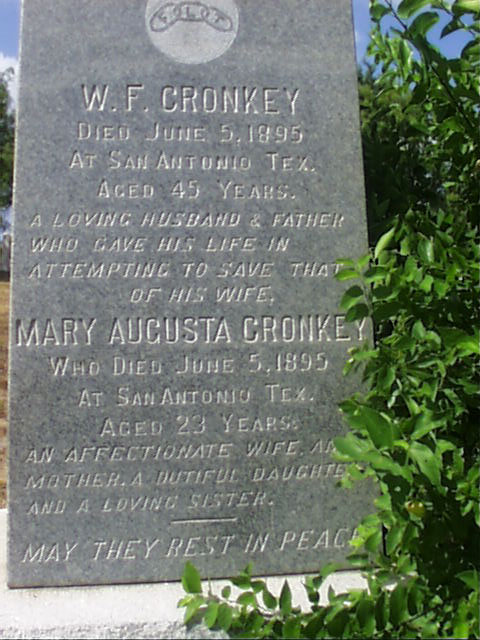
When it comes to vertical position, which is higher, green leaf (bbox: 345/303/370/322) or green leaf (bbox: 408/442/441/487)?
green leaf (bbox: 345/303/370/322)

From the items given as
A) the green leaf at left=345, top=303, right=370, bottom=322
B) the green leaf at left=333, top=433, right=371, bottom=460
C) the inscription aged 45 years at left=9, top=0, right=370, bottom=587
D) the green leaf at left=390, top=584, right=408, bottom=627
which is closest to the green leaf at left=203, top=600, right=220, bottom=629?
the inscription aged 45 years at left=9, top=0, right=370, bottom=587

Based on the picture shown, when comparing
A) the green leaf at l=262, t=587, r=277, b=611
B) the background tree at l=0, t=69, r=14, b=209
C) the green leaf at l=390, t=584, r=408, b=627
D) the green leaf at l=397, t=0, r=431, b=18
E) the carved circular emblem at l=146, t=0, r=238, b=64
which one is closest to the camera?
the green leaf at l=390, t=584, r=408, b=627

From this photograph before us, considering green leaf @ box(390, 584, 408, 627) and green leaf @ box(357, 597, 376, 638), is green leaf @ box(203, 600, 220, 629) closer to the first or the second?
green leaf @ box(357, 597, 376, 638)

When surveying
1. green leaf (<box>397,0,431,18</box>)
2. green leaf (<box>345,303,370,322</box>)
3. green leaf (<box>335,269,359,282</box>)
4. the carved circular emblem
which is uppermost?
the carved circular emblem

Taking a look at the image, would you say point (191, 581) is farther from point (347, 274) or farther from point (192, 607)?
point (347, 274)

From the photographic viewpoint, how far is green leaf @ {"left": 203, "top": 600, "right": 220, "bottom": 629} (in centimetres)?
234

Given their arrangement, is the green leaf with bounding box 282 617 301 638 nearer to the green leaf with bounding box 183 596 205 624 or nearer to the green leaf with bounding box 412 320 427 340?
the green leaf with bounding box 183 596 205 624

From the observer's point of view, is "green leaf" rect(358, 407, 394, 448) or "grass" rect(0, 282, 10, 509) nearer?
"green leaf" rect(358, 407, 394, 448)

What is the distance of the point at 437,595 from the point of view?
93.3 inches

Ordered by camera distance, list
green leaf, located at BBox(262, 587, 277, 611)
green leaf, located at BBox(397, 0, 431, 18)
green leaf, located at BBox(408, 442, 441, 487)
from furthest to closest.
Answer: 1. green leaf, located at BBox(397, 0, 431, 18)
2. green leaf, located at BBox(262, 587, 277, 611)
3. green leaf, located at BBox(408, 442, 441, 487)

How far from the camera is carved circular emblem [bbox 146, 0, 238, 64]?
3.01m

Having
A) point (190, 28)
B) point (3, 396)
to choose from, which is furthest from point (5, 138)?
point (190, 28)

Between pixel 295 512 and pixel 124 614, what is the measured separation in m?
0.79

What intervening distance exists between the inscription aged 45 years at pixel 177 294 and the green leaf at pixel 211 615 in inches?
17.7
